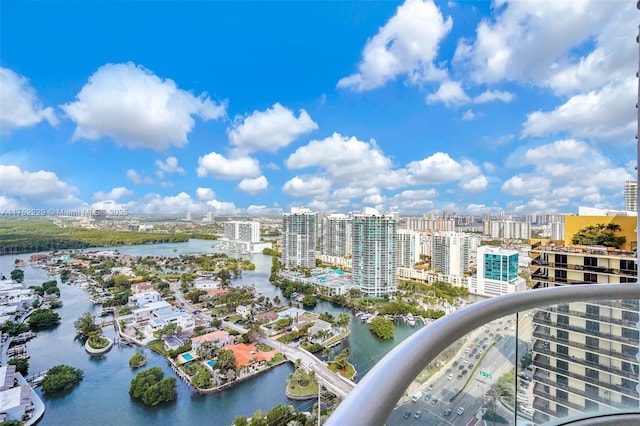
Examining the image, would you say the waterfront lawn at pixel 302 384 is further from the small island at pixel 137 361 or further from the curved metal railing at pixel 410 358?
the curved metal railing at pixel 410 358

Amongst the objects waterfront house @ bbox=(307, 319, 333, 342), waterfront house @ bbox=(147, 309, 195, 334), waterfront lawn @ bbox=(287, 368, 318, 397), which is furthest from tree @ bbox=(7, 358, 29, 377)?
waterfront house @ bbox=(307, 319, 333, 342)

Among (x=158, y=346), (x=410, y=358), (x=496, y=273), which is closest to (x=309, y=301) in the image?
(x=158, y=346)

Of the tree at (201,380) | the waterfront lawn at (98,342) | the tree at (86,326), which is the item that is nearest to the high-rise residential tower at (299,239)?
the tree at (86,326)

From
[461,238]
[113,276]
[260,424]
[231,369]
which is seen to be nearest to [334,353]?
[231,369]

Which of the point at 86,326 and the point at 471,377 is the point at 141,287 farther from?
the point at 471,377

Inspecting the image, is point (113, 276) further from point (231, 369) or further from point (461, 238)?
point (461, 238)

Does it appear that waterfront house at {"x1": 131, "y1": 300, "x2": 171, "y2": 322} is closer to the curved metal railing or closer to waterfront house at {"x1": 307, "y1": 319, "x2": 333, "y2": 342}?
waterfront house at {"x1": 307, "y1": 319, "x2": 333, "y2": 342}
